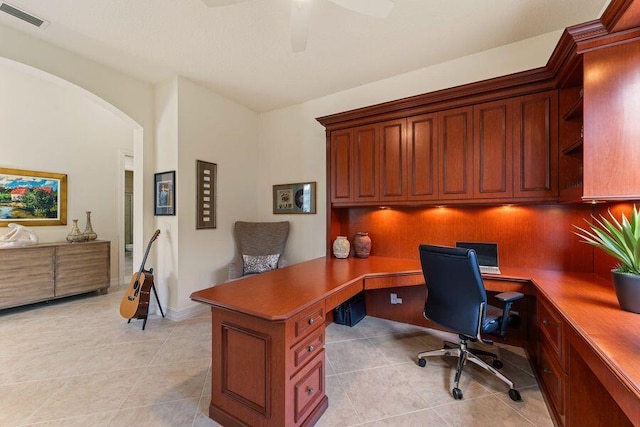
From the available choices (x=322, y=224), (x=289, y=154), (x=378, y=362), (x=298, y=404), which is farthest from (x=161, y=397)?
(x=289, y=154)

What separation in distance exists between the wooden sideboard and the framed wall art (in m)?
2.03

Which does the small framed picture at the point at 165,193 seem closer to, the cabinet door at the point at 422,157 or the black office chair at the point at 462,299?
the cabinet door at the point at 422,157

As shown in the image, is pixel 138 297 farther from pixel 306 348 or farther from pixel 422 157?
pixel 422 157

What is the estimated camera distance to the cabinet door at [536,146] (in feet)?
7.19

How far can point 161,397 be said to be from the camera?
1.88 m

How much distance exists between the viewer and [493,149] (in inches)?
94.9

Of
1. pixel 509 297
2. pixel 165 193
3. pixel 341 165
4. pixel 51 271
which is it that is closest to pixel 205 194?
pixel 165 193

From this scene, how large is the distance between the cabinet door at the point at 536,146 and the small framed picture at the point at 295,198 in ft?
7.78

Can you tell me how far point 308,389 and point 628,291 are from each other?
1.83 m

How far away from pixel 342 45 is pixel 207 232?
281 cm

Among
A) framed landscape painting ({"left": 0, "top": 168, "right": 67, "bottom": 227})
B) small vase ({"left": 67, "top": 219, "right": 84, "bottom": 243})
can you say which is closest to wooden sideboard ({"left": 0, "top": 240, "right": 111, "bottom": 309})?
small vase ({"left": 67, "top": 219, "right": 84, "bottom": 243})

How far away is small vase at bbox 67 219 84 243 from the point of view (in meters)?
3.96

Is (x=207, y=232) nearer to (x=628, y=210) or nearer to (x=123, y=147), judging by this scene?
(x=123, y=147)

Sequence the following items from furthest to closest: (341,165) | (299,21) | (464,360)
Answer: (341,165) < (464,360) < (299,21)
